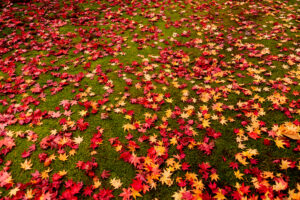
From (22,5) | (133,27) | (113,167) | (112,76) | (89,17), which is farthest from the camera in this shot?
(22,5)

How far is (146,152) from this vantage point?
322 cm

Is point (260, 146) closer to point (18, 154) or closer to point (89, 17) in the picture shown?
point (18, 154)

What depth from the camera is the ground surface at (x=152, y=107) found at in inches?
113

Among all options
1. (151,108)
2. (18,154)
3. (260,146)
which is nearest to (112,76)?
(151,108)

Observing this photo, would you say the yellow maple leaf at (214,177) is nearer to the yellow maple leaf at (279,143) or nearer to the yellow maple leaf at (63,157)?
the yellow maple leaf at (279,143)

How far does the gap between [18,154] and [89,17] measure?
223 inches

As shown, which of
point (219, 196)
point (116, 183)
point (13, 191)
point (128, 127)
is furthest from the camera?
point (128, 127)

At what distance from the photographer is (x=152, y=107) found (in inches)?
154

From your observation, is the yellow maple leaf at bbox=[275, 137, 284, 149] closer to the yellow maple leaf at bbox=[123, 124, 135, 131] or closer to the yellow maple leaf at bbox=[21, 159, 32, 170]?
the yellow maple leaf at bbox=[123, 124, 135, 131]

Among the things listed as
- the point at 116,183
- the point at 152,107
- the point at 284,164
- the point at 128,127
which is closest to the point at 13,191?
the point at 116,183

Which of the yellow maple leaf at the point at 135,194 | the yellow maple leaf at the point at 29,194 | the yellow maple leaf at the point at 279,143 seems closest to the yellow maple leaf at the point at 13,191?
the yellow maple leaf at the point at 29,194

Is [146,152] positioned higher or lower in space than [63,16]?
lower

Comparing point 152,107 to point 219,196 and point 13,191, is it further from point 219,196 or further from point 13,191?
point 13,191

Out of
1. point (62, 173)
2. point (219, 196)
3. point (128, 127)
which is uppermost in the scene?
point (128, 127)
